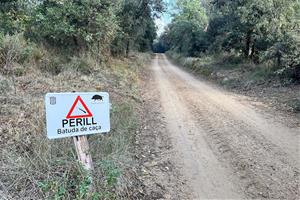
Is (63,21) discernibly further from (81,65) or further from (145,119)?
(145,119)

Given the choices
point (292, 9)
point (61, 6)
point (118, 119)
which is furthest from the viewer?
point (292, 9)

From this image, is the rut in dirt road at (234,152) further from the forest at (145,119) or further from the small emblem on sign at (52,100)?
the small emblem on sign at (52,100)

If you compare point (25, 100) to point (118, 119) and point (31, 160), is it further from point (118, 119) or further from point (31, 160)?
A: point (31, 160)

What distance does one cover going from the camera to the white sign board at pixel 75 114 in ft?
11.5

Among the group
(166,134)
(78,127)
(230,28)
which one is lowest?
(166,134)

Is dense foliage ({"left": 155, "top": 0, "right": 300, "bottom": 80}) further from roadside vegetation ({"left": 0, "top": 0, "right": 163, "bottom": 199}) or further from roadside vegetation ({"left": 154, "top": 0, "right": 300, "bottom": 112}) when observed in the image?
roadside vegetation ({"left": 0, "top": 0, "right": 163, "bottom": 199})

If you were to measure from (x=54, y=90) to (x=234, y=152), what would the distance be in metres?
4.70

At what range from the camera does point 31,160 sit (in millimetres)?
4172

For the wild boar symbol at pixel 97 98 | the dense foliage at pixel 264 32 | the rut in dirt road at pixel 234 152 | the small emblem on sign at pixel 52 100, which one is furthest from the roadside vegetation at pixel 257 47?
the small emblem on sign at pixel 52 100

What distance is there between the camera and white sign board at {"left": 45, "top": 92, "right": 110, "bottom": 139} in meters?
3.50

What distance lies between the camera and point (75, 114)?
3666 mm

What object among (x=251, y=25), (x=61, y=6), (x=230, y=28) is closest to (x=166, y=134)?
(x=61, y=6)

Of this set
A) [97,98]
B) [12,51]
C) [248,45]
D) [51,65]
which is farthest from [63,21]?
[248,45]

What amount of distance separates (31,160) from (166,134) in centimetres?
371
